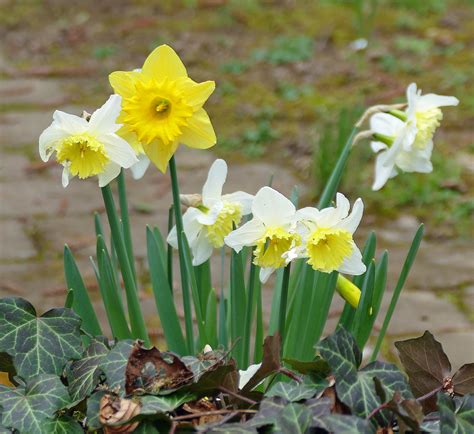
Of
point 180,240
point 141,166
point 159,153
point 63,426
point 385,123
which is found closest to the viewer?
point 63,426

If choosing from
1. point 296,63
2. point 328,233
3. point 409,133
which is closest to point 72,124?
point 328,233

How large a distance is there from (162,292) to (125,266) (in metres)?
0.15

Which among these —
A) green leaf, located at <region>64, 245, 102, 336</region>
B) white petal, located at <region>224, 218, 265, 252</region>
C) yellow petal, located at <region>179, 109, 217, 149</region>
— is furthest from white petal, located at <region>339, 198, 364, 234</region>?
green leaf, located at <region>64, 245, 102, 336</region>

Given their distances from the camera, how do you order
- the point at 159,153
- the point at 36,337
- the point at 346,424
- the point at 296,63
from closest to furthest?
the point at 346,424 → the point at 36,337 → the point at 159,153 → the point at 296,63

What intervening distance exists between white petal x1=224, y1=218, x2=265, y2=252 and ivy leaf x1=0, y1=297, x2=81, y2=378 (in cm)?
26

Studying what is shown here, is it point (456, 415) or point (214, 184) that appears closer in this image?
point (456, 415)

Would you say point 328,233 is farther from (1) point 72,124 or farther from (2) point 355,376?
(1) point 72,124

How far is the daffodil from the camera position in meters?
1.37

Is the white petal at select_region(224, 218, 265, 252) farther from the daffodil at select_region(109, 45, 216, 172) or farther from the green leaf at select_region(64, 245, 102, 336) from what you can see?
the green leaf at select_region(64, 245, 102, 336)

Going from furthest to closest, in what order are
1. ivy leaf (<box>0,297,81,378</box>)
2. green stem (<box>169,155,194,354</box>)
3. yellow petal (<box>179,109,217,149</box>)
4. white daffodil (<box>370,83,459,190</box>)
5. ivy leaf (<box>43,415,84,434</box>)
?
white daffodil (<box>370,83,459,190</box>) < green stem (<box>169,155,194,354</box>) < yellow petal (<box>179,109,217,149</box>) < ivy leaf (<box>0,297,81,378</box>) < ivy leaf (<box>43,415,84,434</box>)

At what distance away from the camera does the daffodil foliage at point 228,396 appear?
3.69 ft

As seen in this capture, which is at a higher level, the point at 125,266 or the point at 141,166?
the point at 141,166

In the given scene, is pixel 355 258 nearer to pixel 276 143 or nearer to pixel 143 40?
pixel 276 143

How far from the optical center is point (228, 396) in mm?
1248
